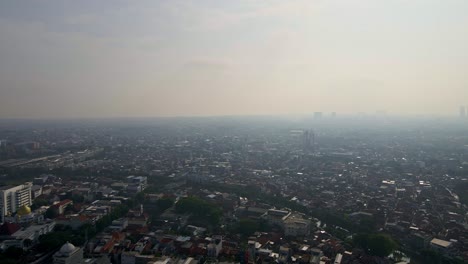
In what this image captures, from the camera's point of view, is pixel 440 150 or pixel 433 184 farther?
pixel 440 150

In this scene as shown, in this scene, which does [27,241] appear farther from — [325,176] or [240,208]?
[325,176]

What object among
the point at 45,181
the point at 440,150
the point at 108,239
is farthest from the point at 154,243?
the point at 440,150

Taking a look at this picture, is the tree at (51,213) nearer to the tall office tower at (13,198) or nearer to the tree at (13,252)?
the tall office tower at (13,198)

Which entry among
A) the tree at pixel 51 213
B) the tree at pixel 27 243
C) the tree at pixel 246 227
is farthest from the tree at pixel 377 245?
the tree at pixel 51 213

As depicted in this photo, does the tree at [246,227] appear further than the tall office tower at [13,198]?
No

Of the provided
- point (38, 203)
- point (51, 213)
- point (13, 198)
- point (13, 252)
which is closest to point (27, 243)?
point (13, 252)

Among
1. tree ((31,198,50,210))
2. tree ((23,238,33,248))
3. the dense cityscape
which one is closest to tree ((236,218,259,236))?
the dense cityscape

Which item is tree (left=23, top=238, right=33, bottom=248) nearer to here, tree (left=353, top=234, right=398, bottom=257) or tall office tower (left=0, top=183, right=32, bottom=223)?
tall office tower (left=0, top=183, right=32, bottom=223)
